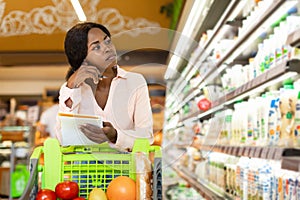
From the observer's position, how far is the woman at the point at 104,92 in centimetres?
213

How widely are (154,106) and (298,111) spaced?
0.68 meters

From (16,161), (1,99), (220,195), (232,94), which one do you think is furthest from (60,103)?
(1,99)

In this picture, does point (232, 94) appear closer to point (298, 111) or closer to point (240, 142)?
point (240, 142)

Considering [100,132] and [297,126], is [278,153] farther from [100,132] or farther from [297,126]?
[100,132]

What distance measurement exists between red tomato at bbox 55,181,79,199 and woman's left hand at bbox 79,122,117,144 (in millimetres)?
222

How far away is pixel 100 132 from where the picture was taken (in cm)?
214

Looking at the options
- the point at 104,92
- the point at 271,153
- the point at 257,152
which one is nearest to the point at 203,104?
the point at 257,152

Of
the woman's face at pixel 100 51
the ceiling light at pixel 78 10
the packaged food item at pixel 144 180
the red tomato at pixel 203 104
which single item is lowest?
the packaged food item at pixel 144 180

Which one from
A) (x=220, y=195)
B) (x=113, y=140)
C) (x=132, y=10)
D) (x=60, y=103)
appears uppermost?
(x=132, y=10)

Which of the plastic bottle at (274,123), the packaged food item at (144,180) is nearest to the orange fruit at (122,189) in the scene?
the packaged food item at (144,180)

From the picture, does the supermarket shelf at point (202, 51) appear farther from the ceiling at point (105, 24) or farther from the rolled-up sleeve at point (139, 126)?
the rolled-up sleeve at point (139, 126)

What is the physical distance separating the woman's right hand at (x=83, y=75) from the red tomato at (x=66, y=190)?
1.31ft

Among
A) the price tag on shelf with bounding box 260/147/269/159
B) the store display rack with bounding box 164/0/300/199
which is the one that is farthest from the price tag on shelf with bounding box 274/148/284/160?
the price tag on shelf with bounding box 260/147/269/159

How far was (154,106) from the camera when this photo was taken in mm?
2246
